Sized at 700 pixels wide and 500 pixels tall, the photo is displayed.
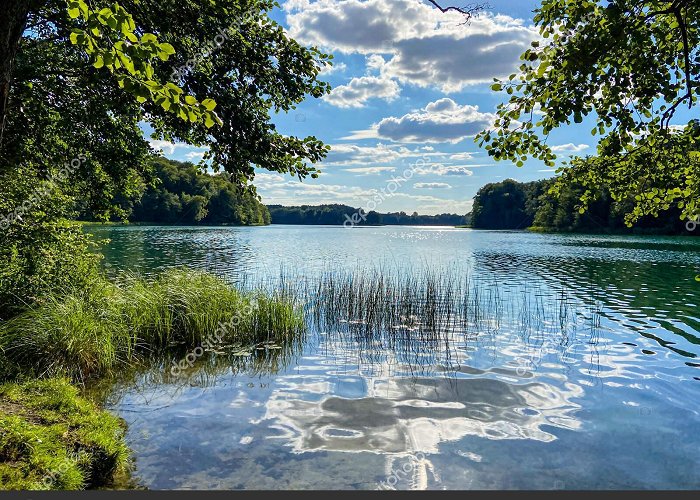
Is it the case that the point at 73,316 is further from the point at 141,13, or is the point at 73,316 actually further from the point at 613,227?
the point at 613,227

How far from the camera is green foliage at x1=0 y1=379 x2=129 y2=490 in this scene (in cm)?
485

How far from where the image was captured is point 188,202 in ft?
416

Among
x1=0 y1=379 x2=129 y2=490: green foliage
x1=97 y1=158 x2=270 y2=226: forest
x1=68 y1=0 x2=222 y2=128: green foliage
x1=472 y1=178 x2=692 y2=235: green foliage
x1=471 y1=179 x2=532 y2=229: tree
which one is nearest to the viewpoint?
x1=68 y1=0 x2=222 y2=128: green foliage

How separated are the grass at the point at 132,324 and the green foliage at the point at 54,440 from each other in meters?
1.43

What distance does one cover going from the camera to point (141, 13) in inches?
303

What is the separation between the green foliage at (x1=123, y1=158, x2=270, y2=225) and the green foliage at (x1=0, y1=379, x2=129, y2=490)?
11206 centimetres

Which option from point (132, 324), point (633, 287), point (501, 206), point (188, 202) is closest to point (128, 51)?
point (132, 324)

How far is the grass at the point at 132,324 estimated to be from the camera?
8.55 m

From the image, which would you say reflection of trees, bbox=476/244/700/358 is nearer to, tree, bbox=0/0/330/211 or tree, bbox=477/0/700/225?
tree, bbox=477/0/700/225

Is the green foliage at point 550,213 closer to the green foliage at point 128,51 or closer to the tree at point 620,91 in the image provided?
the tree at point 620,91

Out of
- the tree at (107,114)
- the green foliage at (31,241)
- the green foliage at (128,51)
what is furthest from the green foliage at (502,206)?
the green foliage at (128,51)

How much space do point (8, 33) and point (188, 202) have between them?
427 feet

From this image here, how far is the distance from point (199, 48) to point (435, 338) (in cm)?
961

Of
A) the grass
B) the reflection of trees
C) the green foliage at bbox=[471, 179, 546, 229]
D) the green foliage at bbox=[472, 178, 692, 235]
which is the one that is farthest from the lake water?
the green foliage at bbox=[471, 179, 546, 229]
